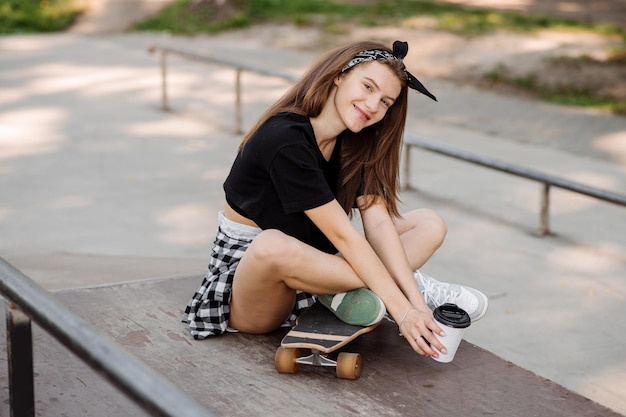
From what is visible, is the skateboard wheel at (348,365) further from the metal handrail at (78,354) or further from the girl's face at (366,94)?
the metal handrail at (78,354)

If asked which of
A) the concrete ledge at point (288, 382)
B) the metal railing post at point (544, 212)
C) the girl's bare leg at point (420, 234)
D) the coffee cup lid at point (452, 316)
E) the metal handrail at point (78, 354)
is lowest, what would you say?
the metal railing post at point (544, 212)

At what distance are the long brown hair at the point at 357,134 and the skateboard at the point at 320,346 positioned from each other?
1.80ft

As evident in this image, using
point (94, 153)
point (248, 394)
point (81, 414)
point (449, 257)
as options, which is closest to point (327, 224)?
point (248, 394)

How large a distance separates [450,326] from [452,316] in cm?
5

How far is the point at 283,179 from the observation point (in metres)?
3.00

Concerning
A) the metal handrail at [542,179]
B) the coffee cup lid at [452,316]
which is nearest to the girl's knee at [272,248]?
the coffee cup lid at [452,316]

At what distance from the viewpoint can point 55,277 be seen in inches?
Answer: 171

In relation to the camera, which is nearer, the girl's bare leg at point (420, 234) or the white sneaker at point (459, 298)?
the white sneaker at point (459, 298)

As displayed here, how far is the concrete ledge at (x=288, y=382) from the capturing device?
273 cm

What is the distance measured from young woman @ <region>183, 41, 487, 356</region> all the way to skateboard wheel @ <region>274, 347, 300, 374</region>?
0.72 feet

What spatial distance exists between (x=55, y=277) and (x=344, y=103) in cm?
200

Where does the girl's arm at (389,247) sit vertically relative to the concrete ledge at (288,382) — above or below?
above

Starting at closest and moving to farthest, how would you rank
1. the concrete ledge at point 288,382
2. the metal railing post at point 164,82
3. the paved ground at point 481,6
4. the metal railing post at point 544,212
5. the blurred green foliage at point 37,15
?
1. the concrete ledge at point 288,382
2. the metal railing post at point 544,212
3. the metal railing post at point 164,82
4. the blurred green foliage at point 37,15
5. the paved ground at point 481,6

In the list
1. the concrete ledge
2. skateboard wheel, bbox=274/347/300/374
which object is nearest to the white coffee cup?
the concrete ledge
